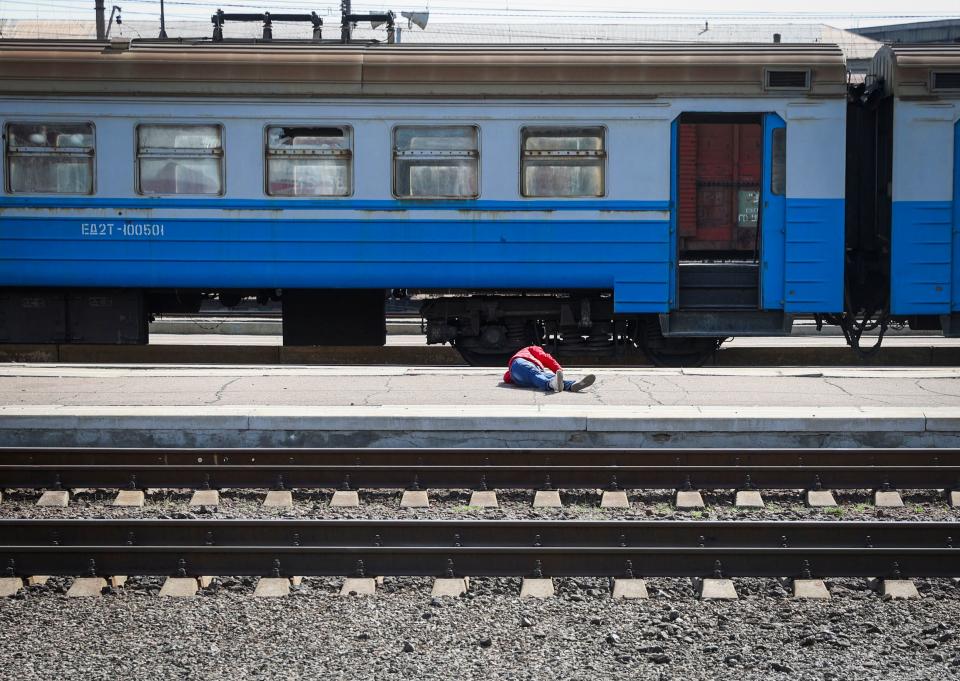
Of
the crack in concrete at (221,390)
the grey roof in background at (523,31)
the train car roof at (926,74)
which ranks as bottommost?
the crack in concrete at (221,390)

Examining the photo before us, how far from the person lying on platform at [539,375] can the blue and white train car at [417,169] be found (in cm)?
183

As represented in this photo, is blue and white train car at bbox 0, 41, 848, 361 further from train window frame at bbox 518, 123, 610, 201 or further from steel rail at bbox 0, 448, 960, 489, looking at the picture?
steel rail at bbox 0, 448, 960, 489

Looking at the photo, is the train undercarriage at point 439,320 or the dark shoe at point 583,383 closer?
the dark shoe at point 583,383

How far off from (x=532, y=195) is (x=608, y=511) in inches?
218

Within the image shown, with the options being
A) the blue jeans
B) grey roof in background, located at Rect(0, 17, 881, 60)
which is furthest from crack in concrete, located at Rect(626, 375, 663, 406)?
grey roof in background, located at Rect(0, 17, 881, 60)

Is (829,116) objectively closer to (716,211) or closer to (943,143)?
(943,143)

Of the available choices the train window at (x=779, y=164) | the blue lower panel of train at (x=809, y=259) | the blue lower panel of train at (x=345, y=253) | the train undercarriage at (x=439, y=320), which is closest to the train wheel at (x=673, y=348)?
the train undercarriage at (x=439, y=320)

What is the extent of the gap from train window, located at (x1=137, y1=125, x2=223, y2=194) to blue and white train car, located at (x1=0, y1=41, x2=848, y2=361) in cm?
2

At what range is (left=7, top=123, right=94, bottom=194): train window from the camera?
1241 centimetres

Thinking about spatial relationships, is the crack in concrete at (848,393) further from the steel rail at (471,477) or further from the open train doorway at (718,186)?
the open train doorway at (718,186)

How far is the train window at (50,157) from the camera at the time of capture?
12406 millimetres

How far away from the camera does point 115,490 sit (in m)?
7.95

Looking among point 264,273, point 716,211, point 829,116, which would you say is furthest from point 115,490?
point 716,211

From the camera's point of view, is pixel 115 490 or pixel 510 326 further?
pixel 510 326
